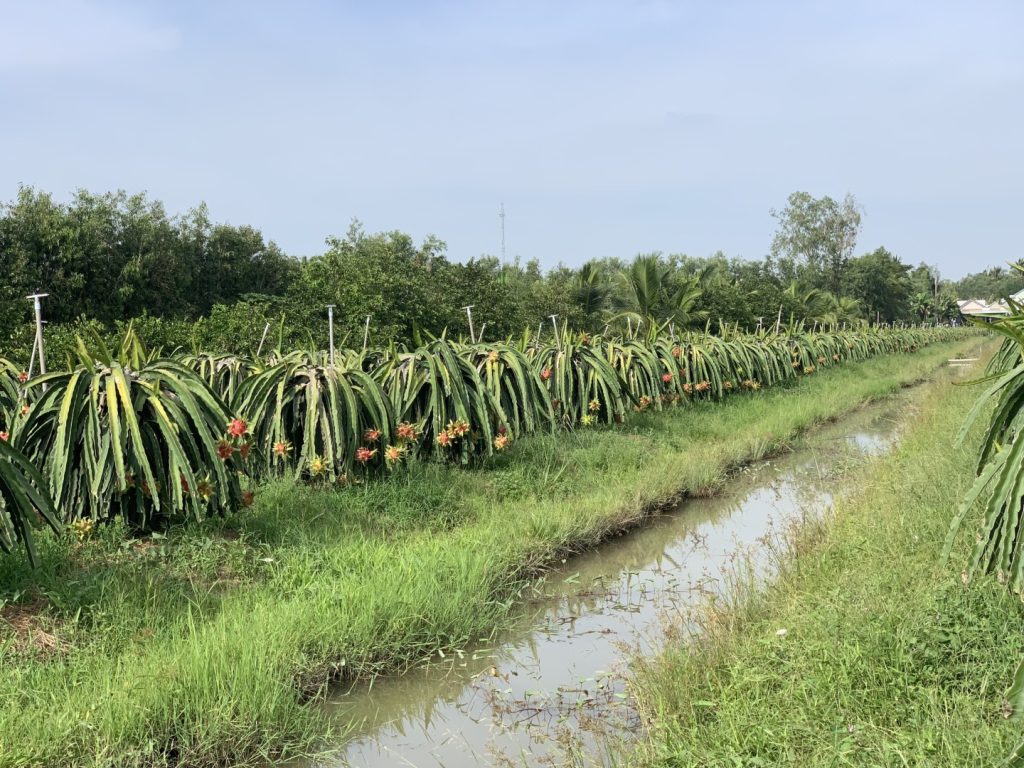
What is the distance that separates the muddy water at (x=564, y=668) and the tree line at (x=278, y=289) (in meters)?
3.43

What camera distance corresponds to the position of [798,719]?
275 cm

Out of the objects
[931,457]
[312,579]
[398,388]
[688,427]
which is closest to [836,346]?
[688,427]

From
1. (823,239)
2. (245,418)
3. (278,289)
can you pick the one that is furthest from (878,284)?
(245,418)

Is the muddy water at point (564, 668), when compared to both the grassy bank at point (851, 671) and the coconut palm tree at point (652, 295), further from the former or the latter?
the coconut palm tree at point (652, 295)

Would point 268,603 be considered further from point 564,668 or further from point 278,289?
point 278,289

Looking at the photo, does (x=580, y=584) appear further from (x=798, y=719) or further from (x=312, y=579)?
(x=798, y=719)

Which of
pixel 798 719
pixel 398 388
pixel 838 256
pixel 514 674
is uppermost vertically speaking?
pixel 838 256

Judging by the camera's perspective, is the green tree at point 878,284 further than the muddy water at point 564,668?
Yes

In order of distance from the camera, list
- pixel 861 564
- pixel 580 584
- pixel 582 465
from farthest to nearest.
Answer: pixel 582 465, pixel 580 584, pixel 861 564

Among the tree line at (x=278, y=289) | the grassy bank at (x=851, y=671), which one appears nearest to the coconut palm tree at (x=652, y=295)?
the tree line at (x=278, y=289)

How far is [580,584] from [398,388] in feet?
8.39

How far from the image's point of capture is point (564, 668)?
4.00 m

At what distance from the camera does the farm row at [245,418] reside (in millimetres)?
4543

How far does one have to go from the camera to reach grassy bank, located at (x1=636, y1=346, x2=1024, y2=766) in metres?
2.58
